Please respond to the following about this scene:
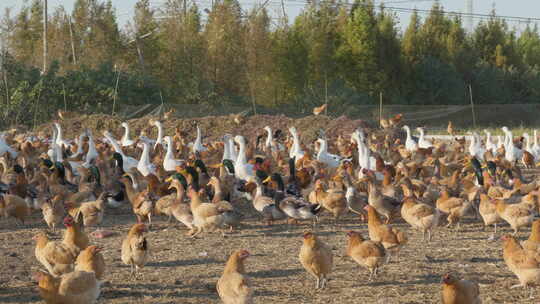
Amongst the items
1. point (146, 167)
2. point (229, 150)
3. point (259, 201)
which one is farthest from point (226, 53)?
point (259, 201)

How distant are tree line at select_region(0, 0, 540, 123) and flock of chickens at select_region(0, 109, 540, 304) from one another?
40.4ft

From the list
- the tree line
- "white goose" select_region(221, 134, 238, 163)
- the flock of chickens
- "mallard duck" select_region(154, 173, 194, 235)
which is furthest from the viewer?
the tree line

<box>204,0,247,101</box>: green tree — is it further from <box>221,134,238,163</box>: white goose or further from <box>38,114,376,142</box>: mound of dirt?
<box>221,134,238,163</box>: white goose

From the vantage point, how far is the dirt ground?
679 cm

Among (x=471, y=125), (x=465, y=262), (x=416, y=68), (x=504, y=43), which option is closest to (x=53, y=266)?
(x=465, y=262)

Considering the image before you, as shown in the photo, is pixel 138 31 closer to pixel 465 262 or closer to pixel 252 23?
pixel 252 23

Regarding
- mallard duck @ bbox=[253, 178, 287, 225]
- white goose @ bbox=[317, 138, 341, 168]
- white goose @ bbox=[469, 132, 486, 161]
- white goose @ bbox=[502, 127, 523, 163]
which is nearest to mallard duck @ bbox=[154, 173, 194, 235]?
mallard duck @ bbox=[253, 178, 287, 225]

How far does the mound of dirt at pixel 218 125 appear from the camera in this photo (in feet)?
74.1

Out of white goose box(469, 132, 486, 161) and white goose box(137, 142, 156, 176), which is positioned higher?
white goose box(137, 142, 156, 176)

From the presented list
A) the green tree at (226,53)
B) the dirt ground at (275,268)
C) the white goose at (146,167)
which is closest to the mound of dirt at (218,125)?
the white goose at (146,167)

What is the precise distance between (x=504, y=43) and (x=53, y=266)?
145ft

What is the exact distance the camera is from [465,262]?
320 inches

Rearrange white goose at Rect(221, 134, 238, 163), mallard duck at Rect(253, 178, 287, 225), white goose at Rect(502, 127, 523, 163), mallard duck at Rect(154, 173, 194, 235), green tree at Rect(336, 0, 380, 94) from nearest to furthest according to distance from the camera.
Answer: mallard duck at Rect(154, 173, 194, 235), mallard duck at Rect(253, 178, 287, 225), white goose at Rect(221, 134, 238, 163), white goose at Rect(502, 127, 523, 163), green tree at Rect(336, 0, 380, 94)

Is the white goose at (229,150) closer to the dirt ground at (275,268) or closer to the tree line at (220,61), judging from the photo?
the dirt ground at (275,268)
